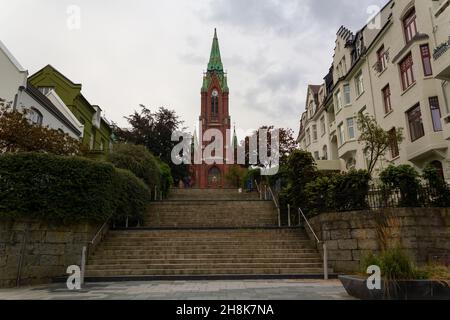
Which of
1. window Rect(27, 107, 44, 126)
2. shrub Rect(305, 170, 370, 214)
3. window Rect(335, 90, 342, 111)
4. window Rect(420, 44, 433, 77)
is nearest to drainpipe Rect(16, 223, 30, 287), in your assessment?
shrub Rect(305, 170, 370, 214)

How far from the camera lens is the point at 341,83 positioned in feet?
90.5

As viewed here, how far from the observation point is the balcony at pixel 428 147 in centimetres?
1606

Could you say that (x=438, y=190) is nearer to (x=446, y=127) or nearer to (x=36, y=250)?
(x=446, y=127)

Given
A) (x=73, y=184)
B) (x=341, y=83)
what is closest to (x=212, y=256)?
(x=73, y=184)

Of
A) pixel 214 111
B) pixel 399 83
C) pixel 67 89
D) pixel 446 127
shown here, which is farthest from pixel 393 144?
pixel 214 111

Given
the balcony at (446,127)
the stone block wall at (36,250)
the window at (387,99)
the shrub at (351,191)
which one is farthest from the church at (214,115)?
the stone block wall at (36,250)

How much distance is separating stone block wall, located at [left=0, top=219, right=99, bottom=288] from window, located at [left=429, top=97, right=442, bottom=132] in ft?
54.7

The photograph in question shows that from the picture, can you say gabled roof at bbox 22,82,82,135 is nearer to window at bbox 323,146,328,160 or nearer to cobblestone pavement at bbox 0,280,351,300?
cobblestone pavement at bbox 0,280,351,300

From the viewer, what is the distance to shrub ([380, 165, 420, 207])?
11625 millimetres

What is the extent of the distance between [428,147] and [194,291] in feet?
46.2

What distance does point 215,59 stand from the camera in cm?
7062

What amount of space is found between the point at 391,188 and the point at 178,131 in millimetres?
27441

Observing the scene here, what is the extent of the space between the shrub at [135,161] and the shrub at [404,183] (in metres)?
13.6

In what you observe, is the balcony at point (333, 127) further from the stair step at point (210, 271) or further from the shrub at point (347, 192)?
the stair step at point (210, 271)
